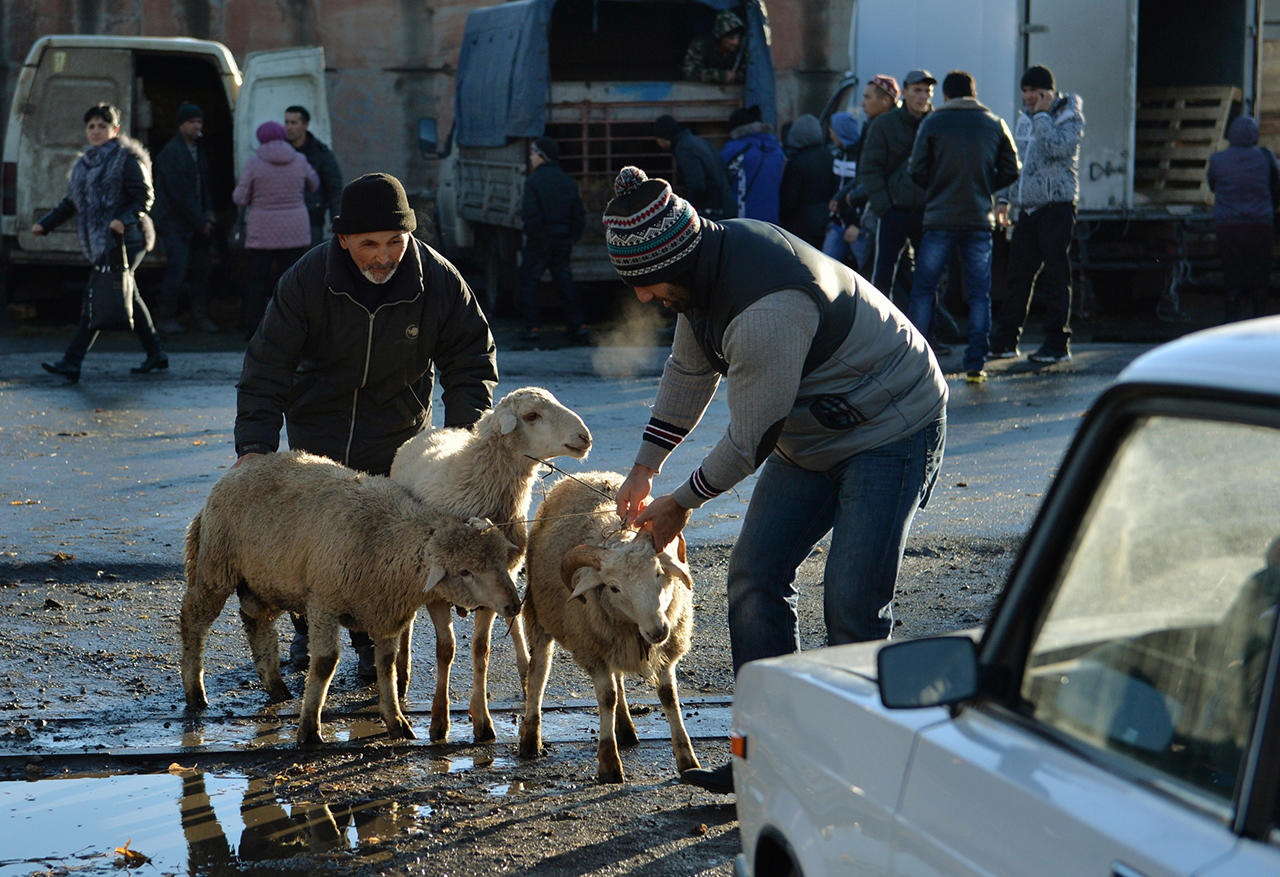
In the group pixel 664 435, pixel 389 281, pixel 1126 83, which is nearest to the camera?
pixel 664 435

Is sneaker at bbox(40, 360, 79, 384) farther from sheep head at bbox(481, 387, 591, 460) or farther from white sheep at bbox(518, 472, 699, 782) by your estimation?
white sheep at bbox(518, 472, 699, 782)

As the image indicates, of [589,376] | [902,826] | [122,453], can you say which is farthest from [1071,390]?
[902,826]

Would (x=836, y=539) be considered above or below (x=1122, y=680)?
below

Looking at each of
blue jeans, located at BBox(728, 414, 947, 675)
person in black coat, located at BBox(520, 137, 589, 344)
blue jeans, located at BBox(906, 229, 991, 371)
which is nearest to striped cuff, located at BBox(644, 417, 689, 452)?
blue jeans, located at BBox(728, 414, 947, 675)

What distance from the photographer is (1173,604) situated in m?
2.07

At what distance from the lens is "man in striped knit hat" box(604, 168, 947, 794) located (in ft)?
13.2

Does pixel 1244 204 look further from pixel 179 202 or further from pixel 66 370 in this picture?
pixel 66 370

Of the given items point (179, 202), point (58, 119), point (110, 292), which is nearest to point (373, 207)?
point (110, 292)

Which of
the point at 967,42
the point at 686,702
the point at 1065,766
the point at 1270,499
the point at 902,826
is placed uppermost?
the point at 967,42

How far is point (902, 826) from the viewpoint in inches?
90.3

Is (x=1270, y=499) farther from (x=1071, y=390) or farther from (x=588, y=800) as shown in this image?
(x=1071, y=390)

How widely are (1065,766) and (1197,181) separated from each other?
53.3 feet

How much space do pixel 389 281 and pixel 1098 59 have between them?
11.8 meters

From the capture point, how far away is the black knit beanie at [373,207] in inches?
218
